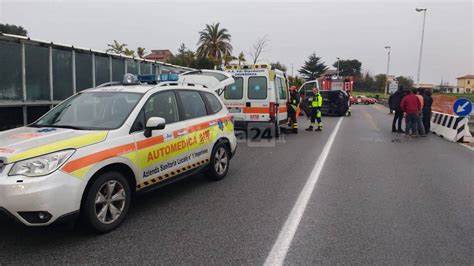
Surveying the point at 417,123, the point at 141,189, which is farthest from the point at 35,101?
the point at 417,123

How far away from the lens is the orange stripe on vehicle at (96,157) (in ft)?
12.1

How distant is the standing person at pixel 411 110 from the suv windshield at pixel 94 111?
1108cm

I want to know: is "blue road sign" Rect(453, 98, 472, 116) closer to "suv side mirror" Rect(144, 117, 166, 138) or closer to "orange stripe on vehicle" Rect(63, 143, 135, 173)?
"suv side mirror" Rect(144, 117, 166, 138)

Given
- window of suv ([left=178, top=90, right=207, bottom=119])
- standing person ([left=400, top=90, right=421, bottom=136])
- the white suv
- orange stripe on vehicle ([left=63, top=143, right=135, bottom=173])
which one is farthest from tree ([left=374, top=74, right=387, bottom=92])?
orange stripe on vehicle ([left=63, top=143, right=135, bottom=173])

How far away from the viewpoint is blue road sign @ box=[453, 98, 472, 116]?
41.0ft

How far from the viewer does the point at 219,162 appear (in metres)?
6.58

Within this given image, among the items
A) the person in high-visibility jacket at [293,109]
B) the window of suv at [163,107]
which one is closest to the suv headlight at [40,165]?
the window of suv at [163,107]

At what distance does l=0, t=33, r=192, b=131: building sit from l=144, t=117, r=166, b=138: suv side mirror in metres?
5.13

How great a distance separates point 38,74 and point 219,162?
5.45 metres

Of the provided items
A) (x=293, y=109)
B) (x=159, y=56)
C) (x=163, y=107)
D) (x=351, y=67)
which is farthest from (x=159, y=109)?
(x=351, y=67)

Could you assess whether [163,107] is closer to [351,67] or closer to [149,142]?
[149,142]

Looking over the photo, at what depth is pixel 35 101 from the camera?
906 cm

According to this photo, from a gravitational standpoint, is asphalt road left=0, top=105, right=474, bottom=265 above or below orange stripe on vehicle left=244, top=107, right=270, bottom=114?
below

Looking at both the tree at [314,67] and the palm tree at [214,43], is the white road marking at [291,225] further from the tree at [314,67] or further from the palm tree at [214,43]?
the tree at [314,67]
